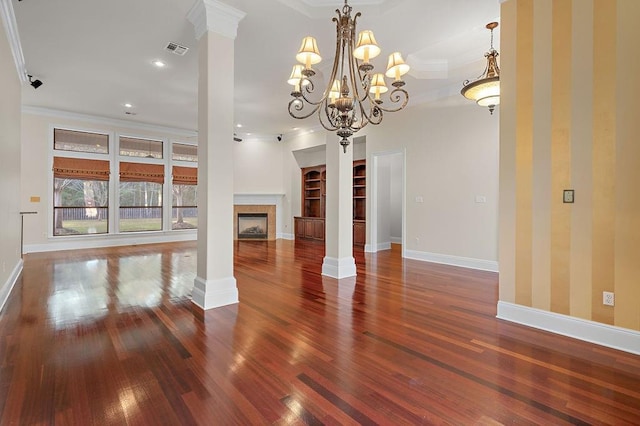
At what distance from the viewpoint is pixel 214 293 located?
3.46 metres

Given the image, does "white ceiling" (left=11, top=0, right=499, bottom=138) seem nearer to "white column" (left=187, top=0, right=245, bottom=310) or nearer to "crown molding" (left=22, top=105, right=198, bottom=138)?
"white column" (left=187, top=0, right=245, bottom=310)

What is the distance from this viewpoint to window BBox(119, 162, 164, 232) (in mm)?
8547

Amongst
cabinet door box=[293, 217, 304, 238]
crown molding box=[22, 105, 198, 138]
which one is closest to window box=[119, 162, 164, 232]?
crown molding box=[22, 105, 198, 138]

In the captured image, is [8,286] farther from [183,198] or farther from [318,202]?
[318,202]

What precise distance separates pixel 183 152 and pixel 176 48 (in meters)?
5.62

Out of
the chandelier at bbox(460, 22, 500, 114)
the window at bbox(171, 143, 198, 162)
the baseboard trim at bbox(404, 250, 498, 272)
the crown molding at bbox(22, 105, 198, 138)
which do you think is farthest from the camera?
the window at bbox(171, 143, 198, 162)

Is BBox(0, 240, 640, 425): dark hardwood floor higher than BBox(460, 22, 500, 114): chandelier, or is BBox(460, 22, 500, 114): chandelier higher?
BBox(460, 22, 500, 114): chandelier

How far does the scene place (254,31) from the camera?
3.99 meters

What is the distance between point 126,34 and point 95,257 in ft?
15.6

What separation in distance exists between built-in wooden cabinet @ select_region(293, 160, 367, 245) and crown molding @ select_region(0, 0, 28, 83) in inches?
264

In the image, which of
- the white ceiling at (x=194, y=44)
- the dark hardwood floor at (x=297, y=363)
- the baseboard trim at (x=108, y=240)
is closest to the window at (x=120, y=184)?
the baseboard trim at (x=108, y=240)

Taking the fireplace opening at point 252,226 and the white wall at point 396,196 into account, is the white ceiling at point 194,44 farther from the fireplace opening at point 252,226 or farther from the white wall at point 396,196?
the fireplace opening at point 252,226

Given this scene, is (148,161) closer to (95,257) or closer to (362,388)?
(95,257)

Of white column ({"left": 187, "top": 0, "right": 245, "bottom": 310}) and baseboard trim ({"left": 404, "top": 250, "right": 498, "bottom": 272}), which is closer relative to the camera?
white column ({"left": 187, "top": 0, "right": 245, "bottom": 310})
